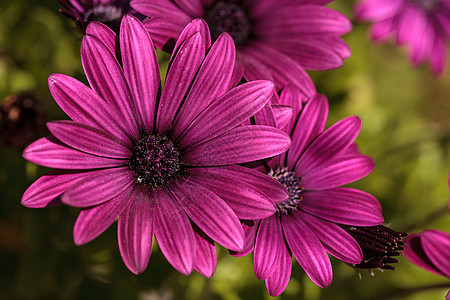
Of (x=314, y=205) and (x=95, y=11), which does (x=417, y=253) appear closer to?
(x=314, y=205)

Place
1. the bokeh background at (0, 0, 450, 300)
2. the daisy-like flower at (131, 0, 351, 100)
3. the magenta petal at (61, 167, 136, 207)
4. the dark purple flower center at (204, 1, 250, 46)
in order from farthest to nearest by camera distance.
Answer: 1. the bokeh background at (0, 0, 450, 300)
2. the dark purple flower center at (204, 1, 250, 46)
3. the daisy-like flower at (131, 0, 351, 100)
4. the magenta petal at (61, 167, 136, 207)

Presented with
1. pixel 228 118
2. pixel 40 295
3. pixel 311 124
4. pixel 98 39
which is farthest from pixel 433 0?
pixel 40 295

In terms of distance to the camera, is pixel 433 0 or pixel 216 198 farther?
pixel 433 0

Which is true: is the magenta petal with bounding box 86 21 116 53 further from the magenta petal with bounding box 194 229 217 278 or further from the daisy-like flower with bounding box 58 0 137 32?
the magenta petal with bounding box 194 229 217 278

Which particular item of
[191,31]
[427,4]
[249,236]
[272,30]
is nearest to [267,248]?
[249,236]

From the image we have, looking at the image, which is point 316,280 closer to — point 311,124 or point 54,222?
point 311,124

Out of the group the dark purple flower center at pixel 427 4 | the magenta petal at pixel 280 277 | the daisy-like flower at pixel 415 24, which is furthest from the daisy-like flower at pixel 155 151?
the dark purple flower center at pixel 427 4

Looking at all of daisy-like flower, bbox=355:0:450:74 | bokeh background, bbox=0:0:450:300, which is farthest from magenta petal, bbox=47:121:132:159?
daisy-like flower, bbox=355:0:450:74
